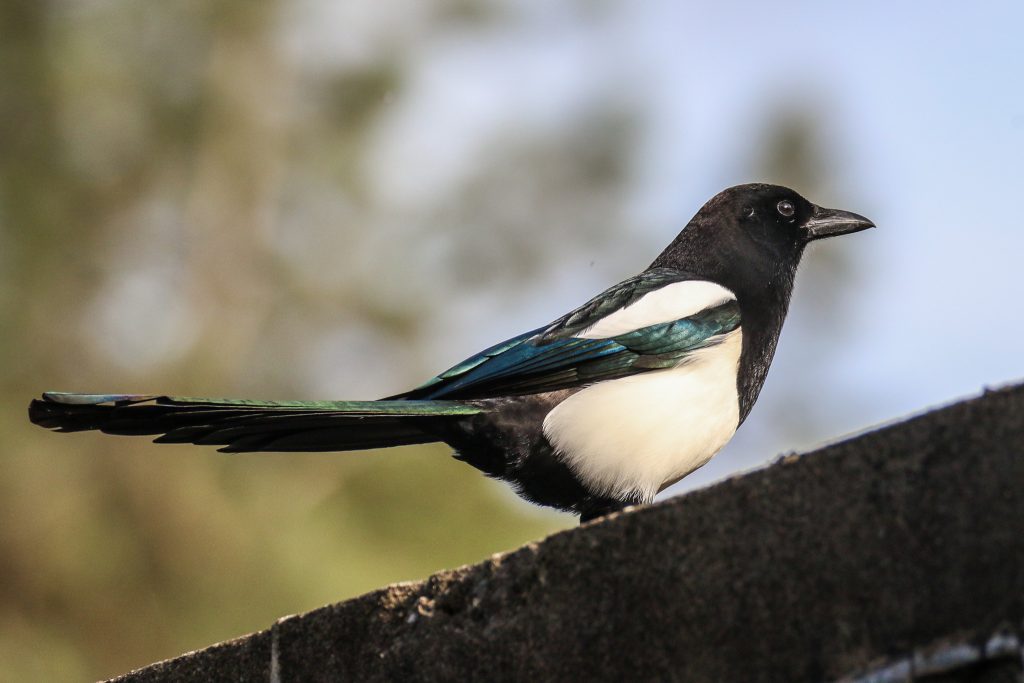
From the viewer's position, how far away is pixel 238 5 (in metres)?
8.39

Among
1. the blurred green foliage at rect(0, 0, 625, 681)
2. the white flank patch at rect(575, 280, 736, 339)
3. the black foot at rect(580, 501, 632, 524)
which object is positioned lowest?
the black foot at rect(580, 501, 632, 524)

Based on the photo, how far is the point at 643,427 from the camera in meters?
2.94

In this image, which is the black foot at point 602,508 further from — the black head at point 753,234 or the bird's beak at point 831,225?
the bird's beak at point 831,225

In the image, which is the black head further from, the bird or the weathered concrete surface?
the weathered concrete surface

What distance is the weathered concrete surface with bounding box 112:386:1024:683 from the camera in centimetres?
146

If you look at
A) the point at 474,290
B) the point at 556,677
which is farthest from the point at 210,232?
the point at 556,677

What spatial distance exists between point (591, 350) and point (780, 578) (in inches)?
60.5

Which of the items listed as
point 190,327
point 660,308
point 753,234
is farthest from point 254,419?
point 190,327

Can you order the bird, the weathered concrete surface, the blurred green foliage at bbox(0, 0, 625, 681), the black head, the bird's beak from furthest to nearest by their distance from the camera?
1. the blurred green foliage at bbox(0, 0, 625, 681)
2. the bird's beak
3. the black head
4. the bird
5. the weathered concrete surface

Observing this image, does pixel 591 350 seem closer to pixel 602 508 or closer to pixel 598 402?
pixel 598 402

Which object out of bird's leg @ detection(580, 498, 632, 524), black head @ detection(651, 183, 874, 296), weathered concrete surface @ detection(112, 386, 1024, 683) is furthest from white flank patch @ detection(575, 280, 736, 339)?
weathered concrete surface @ detection(112, 386, 1024, 683)

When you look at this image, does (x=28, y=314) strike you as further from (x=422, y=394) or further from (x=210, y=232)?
(x=422, y=394)

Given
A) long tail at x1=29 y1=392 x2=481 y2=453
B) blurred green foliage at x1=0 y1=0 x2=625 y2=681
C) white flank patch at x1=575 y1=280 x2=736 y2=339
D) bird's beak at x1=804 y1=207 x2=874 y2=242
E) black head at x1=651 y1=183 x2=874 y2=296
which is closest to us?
long tail at x1=29 y1=392 x2=481 y2=453

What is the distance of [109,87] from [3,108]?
26.3 inches
